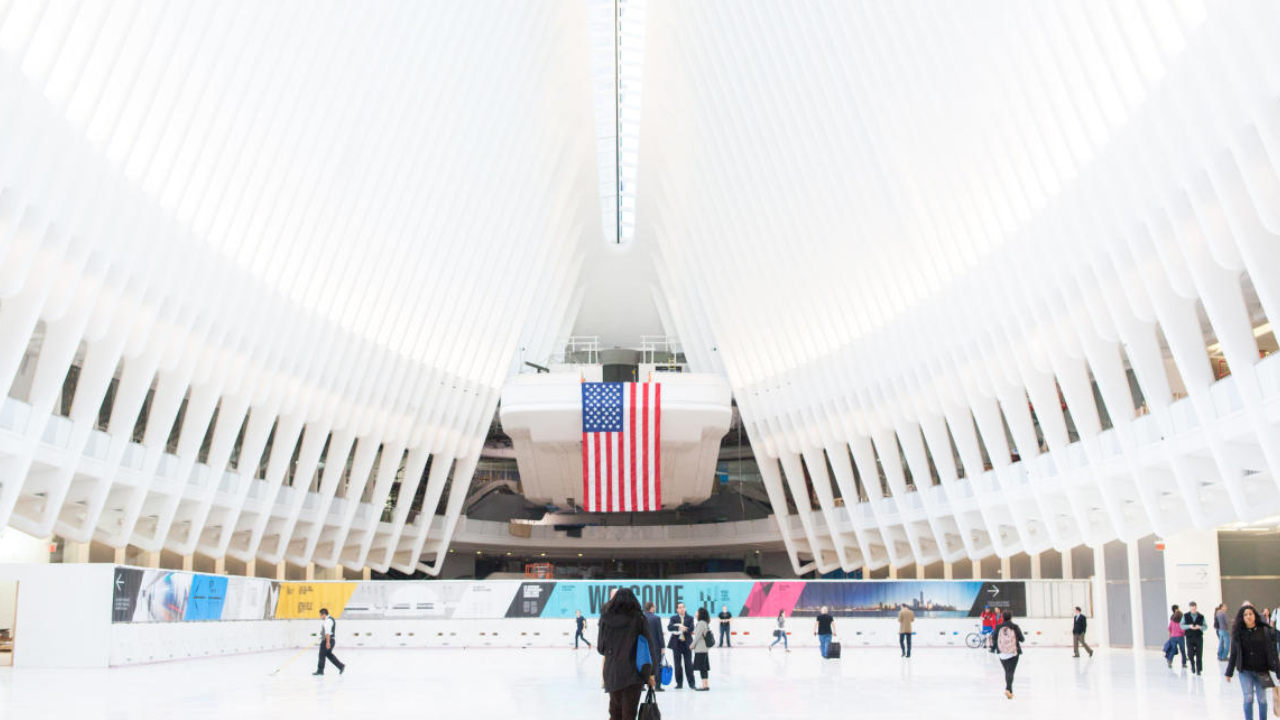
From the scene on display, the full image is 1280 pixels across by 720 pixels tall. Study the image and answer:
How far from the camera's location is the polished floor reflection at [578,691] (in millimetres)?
11570

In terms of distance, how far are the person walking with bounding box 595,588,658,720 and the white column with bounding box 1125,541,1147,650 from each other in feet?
76.4

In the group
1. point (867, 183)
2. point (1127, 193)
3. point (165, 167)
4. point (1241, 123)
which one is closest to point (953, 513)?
point (867, 183)

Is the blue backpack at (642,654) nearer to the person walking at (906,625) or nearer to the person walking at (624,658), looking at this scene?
the person walking at (624,658)

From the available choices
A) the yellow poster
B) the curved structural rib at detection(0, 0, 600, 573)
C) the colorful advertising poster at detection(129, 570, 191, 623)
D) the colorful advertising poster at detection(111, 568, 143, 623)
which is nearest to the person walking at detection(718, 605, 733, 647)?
the yellow poster

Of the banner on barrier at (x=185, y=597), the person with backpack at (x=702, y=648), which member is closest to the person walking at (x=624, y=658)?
the person with backpack at (x=702, y=648)

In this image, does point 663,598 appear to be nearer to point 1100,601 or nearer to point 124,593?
point 1100,601

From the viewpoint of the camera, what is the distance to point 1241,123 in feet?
48.1

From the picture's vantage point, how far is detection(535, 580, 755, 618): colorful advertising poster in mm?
28031

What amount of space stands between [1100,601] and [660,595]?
→ 11326mm

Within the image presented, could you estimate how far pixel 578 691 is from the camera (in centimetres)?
1441

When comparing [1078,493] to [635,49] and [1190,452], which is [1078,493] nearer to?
[1190,452]

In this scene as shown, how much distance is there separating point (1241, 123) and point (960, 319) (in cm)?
1143

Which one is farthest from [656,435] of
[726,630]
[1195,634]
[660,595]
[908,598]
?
[1195,634]

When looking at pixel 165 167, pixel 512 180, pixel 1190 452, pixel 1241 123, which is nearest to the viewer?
pixel 1241 123
